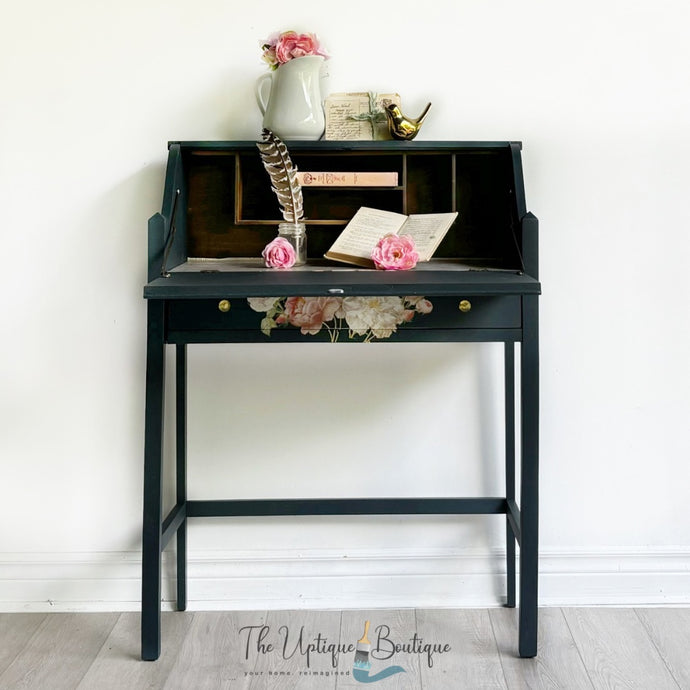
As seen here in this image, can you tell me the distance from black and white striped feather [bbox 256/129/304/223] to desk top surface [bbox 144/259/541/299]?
24cm

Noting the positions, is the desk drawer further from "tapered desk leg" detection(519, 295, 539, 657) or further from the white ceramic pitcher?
the white ceramic pitcher

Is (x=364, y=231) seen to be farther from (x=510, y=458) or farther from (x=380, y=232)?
(x=510, y=458)

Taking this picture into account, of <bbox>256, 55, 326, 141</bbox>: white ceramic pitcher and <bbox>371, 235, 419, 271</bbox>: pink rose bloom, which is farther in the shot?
<bbox>256, 55, 326, 141</bbox>: white ceramic pitcher

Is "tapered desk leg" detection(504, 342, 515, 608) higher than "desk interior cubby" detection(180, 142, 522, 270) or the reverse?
the reverse

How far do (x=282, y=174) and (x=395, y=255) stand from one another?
326 millimetres

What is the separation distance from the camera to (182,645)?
5.77ft

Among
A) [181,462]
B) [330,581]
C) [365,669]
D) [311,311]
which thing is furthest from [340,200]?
[365,669]

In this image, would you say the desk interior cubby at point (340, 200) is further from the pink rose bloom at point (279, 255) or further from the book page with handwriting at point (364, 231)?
the pink rose bloom at point (279, 255)

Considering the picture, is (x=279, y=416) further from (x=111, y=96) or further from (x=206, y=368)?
(x=111, y=96)

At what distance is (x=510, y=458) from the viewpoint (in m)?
1.90

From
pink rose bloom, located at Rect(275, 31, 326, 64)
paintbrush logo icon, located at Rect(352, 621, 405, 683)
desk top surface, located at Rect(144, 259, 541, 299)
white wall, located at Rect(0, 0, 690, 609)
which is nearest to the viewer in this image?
desk top surface, located at Rect(144, 259, 541, 299)

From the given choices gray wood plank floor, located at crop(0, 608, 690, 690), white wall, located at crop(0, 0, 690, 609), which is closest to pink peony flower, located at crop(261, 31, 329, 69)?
white wall, located at crop(0, 0, 690, 609)

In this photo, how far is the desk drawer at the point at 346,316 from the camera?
1571 millimetres

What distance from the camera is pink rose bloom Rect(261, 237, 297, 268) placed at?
166 cm
